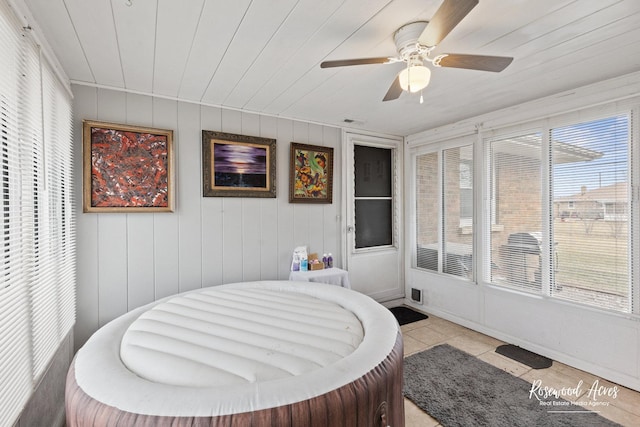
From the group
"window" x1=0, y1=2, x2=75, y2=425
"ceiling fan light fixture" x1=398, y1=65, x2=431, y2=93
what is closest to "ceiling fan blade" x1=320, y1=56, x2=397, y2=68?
"ceiling fan light fixture" x1=398, y1=65, x2=431, y2=93

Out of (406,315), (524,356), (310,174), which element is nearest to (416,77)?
(310,174)

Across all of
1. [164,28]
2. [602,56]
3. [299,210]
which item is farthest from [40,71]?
[602,56]

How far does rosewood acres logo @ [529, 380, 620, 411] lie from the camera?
2.05 m

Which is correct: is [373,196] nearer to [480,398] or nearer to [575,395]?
[480,398]

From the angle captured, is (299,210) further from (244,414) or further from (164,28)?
(244,414)

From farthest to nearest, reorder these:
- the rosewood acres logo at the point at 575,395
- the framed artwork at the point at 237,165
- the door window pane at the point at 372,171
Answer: the door window pane at the point at 372,171 < the framed artwork at the point at 237,165 < the rosewood acres logo at the point at 575,395

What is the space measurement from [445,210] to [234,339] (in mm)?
3030

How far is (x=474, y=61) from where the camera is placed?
5.18 ft

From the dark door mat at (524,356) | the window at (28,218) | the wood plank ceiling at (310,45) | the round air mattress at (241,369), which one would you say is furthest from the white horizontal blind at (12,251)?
the dark door mat at (524,356)

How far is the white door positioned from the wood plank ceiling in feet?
3.71

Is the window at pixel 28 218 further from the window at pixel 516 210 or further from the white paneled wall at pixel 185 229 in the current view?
the window at pixel 516 210

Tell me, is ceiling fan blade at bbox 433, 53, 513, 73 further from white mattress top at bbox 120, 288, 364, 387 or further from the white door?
the white door

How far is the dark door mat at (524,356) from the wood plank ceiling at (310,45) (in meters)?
2.37

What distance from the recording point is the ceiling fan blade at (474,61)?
153 centimetres
